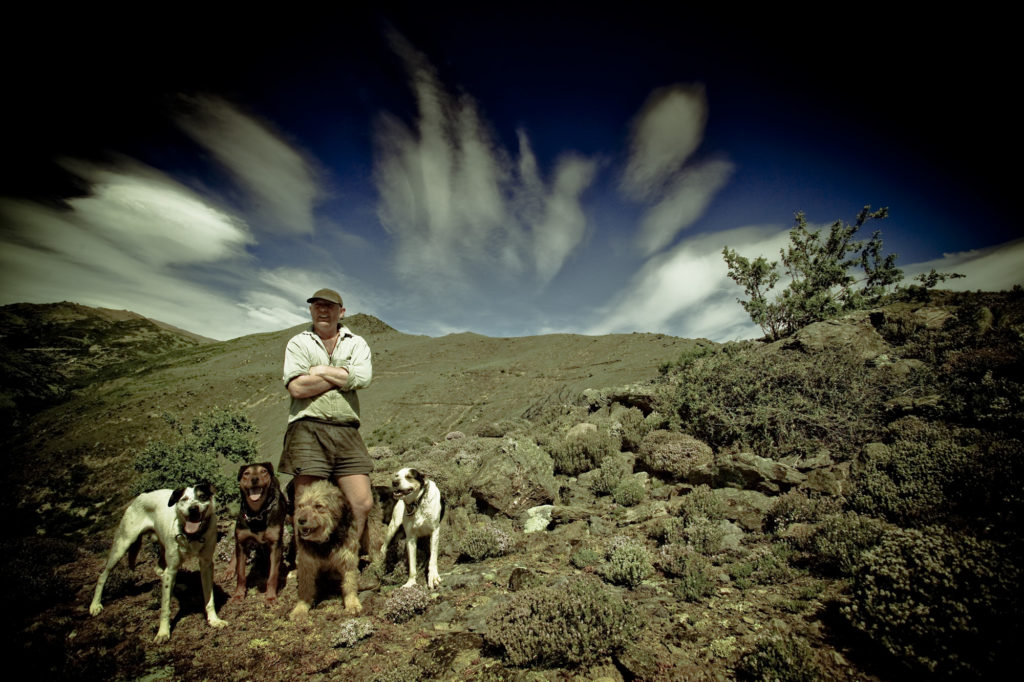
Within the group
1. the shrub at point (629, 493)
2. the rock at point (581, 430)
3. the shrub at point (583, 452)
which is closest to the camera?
the shrub at point (629, 493)

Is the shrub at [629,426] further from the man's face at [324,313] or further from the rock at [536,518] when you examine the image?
the man's face at [324,313]

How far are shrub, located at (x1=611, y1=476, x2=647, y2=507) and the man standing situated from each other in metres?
3.88

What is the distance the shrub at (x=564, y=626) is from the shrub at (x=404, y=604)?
2.69ft

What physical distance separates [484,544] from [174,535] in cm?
332

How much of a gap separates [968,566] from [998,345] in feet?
28.1

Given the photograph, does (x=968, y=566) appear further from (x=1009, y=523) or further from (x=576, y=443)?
(x=576, y=443)

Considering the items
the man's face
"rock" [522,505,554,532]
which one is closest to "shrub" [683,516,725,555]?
"rock" [522,505,554,532]

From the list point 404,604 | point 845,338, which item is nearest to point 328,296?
point 404,604

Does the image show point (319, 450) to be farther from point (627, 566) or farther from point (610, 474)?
point (610, 474)

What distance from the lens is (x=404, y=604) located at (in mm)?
3514

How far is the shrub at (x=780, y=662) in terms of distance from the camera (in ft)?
7.04

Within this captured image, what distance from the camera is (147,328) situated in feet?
344

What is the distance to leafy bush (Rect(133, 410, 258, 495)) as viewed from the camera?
34.5 ft

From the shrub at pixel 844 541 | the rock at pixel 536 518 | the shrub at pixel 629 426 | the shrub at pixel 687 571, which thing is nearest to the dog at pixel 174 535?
the rock at pixel 536 518
